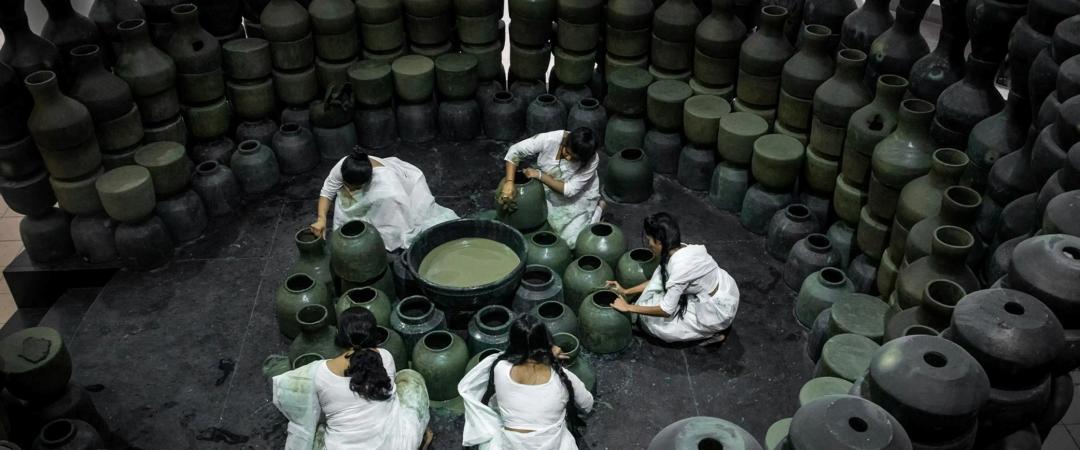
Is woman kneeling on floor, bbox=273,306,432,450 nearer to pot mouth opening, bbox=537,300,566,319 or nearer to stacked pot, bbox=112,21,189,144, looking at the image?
pot mouth opening, bbox=537,300,566,319

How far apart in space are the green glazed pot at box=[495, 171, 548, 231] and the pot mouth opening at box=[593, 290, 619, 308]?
929 millimetres

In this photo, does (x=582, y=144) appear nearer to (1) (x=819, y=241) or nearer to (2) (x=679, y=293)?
(2) (x=679, y=293)

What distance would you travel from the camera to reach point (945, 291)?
4270 mm

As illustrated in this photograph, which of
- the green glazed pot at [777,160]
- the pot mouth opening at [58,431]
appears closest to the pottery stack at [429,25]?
the green glazed pot at [777,160]

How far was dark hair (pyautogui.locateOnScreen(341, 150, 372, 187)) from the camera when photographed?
5.53 meters

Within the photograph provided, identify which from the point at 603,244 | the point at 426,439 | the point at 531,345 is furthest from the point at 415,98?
the point at 531,345

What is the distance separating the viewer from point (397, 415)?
4309 millimetres

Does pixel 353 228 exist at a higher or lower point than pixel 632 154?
higher

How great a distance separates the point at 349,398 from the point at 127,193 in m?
2.65

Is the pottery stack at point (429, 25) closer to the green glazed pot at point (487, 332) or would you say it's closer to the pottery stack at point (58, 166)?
the pottery stack at point (58, 166)

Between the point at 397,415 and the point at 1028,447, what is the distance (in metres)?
2.63

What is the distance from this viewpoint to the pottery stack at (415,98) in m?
7.25

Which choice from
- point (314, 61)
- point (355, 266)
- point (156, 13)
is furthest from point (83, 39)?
point (355, 266)

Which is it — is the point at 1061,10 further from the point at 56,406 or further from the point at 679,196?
the point at 56,406
